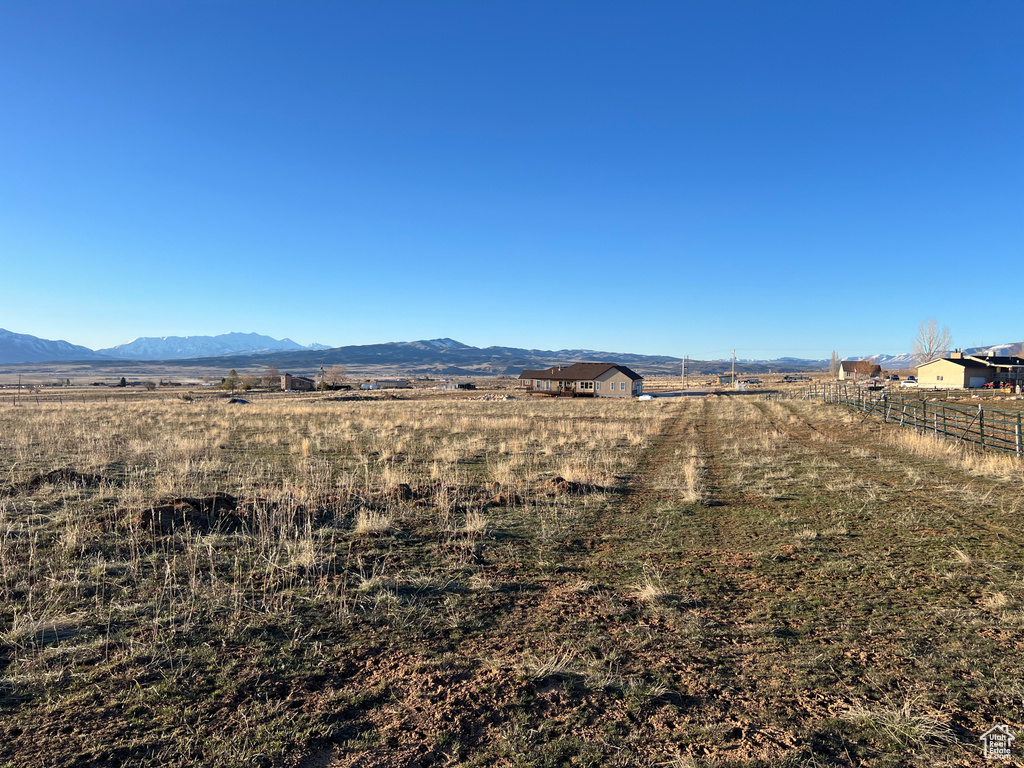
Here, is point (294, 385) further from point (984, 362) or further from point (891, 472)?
point (984, 362)

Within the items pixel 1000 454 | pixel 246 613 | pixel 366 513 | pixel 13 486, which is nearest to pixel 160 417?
pixel 13 486

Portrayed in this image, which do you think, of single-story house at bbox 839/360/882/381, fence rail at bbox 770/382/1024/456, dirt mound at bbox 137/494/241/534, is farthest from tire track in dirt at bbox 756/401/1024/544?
single-story house at bbox 839/360/882/381

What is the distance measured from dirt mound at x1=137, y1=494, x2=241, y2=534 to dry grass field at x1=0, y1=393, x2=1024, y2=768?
55mm

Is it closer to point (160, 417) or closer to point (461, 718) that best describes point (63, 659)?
point (461, 718)

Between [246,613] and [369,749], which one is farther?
[246,613]

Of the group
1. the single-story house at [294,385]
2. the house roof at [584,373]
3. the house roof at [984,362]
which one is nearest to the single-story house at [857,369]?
the house roof at [984,362]

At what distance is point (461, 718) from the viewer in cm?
379

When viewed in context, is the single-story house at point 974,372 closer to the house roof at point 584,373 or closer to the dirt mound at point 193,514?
the house roof at point 584,373

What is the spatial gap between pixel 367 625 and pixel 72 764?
2419 mm

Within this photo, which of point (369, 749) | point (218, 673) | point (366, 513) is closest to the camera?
point (369, 749)

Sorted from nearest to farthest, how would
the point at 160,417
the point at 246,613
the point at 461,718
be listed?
the point at 461,718
the point at 246,613
the point at 160,417

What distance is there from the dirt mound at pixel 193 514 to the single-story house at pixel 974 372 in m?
91.3

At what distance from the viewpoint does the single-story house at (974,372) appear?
71500mm

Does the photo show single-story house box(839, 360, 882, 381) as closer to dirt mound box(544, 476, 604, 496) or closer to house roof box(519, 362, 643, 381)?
house roof box(519, 362, 643, 381)
